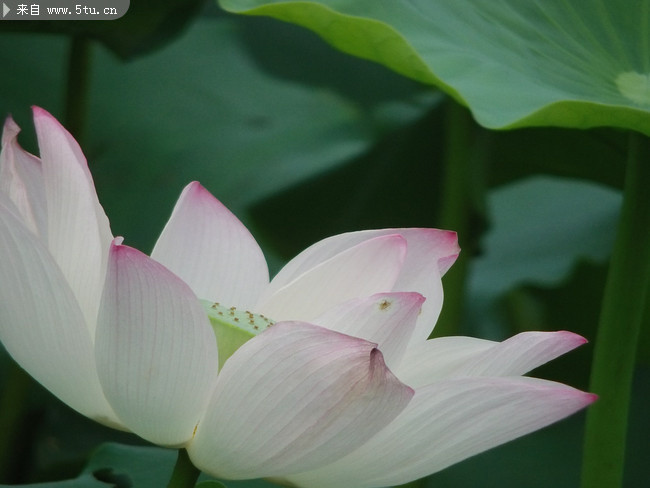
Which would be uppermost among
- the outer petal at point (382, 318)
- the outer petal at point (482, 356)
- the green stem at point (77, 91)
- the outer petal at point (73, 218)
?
the green stem at point (77, 91)

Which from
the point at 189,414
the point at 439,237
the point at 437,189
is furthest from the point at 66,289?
the point at 437,189

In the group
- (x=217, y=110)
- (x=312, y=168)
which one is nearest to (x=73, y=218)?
(x=312, y=168)

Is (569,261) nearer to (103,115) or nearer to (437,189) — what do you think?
(437,189)

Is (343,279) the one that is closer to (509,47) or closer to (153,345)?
(153,345)

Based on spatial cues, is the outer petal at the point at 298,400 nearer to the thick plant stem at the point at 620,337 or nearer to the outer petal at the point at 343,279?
the outer petal at the point at 343,279

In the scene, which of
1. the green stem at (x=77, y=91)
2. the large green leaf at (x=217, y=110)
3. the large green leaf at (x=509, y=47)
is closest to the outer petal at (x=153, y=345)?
the large green leaf at (x=509, y=47)
